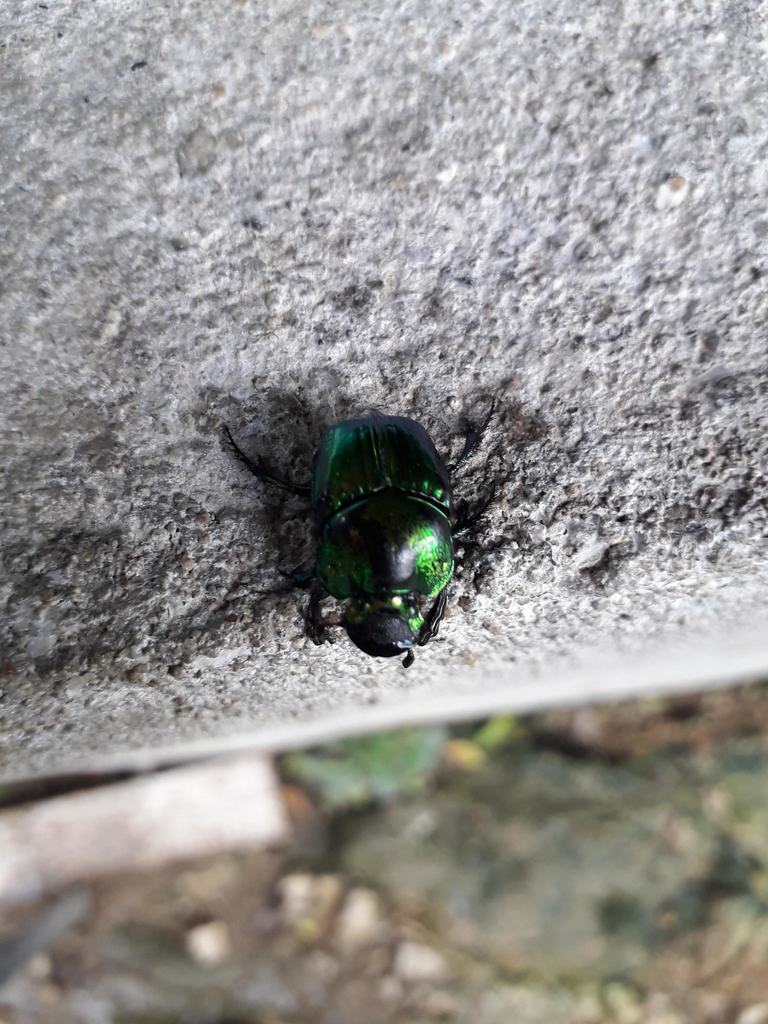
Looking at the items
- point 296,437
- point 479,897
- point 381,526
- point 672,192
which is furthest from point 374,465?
point 479,897

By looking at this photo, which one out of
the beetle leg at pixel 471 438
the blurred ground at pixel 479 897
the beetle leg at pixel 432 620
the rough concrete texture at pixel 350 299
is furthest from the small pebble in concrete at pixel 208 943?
the beetle leg at pixel 471 438

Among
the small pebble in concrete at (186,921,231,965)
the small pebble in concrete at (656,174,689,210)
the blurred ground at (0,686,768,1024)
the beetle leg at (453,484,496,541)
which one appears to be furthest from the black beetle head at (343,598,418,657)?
the small pebble in concrete at (186,921,231,965)

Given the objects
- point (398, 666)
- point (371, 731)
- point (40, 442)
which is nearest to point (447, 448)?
point (398, 666)

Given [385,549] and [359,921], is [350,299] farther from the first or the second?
[359,921]

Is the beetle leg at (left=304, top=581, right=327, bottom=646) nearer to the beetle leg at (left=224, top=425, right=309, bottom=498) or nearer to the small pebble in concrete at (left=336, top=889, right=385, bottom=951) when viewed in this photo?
the beetle leg at (left=224, top=425, right=309, bottom=498)

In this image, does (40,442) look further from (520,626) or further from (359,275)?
(520,626)

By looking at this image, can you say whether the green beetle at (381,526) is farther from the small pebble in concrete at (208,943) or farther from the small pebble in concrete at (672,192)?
the small pebble in concrete at (208,943)
